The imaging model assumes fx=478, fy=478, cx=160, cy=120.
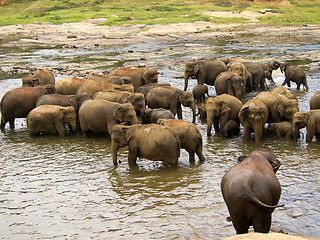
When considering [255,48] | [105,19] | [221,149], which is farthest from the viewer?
[105,19]

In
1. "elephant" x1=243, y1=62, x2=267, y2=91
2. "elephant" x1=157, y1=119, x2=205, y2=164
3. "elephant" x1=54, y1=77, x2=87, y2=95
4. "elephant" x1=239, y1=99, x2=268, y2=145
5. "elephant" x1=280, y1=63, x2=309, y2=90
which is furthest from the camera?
"elephant" x1=243, y1=62, x2=267, y2=91

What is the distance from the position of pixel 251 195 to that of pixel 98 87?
32.0 feet

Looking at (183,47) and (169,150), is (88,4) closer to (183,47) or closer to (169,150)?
(183,47)

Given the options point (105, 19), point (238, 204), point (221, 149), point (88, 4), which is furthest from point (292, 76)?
point (88, 4)

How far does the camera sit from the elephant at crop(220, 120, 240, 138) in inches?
473

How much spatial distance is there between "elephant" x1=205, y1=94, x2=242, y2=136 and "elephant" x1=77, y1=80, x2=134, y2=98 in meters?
3.00

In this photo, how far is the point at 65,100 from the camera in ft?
43.7

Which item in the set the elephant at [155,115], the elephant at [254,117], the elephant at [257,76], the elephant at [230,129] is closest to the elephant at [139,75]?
the elephant at [155,115]

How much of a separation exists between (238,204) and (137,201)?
3.03 m

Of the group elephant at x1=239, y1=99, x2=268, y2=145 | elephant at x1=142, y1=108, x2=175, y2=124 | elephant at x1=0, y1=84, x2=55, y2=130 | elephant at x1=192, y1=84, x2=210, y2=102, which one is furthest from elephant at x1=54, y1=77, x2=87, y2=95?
elephant at x1=239, y1=99, x2=268, y2=145

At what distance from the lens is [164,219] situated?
7.39 m

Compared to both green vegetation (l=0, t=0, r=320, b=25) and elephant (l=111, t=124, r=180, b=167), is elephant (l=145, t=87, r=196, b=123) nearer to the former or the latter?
elephant (l=111, t=124, r=180, b=167)

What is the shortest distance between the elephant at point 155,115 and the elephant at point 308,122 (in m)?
3.03

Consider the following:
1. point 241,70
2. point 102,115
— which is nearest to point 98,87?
point 102,115
